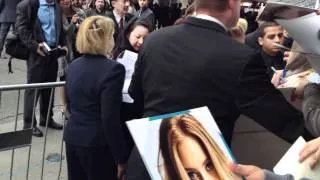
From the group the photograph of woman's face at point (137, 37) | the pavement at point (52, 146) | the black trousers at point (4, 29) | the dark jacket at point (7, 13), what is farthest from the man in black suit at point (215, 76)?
the black trousers at point (4, 29)

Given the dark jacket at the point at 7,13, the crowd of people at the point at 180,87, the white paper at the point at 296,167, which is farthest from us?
the dark jacket at the point at 7,13

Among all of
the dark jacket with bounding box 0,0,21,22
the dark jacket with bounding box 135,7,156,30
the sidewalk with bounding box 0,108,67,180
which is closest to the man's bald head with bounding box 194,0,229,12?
the dark jacket with bounding box 135,7,156,30

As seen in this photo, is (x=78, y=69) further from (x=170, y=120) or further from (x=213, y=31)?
(x=170, y=120)

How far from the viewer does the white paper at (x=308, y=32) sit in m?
1.62

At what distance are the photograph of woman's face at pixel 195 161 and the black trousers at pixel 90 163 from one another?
5.86 feet

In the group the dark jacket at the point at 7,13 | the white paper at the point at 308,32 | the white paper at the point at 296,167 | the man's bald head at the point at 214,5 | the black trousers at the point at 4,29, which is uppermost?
the white paper at the point at 308,32

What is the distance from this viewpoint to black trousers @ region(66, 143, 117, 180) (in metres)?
3.35

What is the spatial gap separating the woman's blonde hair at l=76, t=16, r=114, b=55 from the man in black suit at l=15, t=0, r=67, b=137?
2.18 metres

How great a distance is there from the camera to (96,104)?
3271 millimetres

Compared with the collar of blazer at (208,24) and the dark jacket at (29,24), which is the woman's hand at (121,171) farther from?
the dark jacket at (29,24)

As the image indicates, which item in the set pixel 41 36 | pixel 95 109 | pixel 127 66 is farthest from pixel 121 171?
pixel 41 36

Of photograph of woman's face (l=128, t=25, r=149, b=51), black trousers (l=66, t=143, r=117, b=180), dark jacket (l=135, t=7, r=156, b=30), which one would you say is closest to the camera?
black trousers (l=66, t=143, r=117, b=180)

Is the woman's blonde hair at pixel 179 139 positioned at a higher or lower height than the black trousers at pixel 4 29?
higher

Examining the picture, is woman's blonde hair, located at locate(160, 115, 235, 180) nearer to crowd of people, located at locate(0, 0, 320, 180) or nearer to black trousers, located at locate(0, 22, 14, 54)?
crowd of people, located at locate(0, 0, 320, 180)
